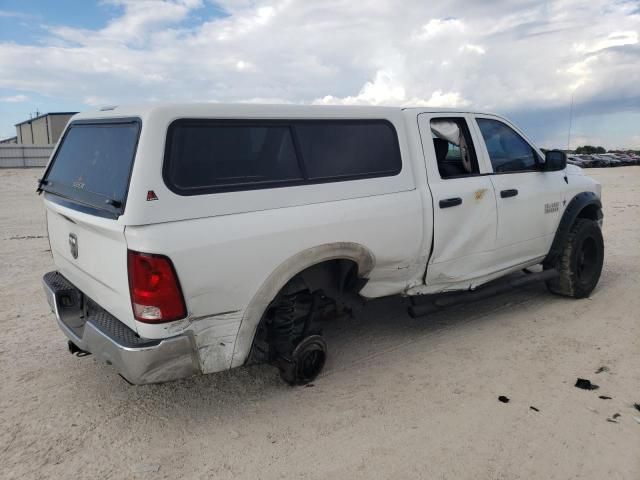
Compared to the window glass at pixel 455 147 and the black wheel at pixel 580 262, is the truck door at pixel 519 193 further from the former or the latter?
the black wheel at pixel 580 262

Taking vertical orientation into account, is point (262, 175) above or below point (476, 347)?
above

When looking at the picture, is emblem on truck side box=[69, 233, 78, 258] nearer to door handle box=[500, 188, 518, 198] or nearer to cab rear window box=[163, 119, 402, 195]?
cab rear window box=[163, 119, 402, 195]

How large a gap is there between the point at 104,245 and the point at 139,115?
79 cm

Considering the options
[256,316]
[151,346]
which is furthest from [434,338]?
[151,346]

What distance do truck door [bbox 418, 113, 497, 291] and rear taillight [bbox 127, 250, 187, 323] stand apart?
216 cm

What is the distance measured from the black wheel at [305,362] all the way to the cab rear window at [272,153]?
1.16 m

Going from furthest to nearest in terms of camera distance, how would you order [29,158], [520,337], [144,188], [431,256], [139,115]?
[29,158], [520,337], [431,256], [139,115], [144,188]

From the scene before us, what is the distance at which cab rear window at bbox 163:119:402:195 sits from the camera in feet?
9.88

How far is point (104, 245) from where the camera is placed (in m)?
3.11

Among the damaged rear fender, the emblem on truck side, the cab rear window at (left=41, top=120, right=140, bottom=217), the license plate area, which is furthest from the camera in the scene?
the license plate area

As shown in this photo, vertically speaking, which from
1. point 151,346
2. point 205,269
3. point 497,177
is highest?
point 497,177

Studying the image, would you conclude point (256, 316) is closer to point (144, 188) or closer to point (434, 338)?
point (144, 188)

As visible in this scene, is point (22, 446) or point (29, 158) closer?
point (22, 446)

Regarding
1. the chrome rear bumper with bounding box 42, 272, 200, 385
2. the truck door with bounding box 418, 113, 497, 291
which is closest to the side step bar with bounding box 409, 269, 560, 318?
the truck door with bounding box 418, 113, 497, 291
